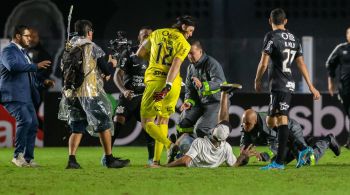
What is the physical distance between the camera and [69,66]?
12.2 m

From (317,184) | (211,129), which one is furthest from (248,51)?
(317,184)

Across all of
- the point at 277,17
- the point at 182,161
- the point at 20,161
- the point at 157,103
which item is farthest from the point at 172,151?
the point at 277,17

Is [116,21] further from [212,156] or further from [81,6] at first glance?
[212,156]

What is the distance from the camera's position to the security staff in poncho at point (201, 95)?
13.3 meters

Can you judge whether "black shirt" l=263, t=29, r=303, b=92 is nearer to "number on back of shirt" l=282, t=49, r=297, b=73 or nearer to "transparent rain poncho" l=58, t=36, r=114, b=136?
"number on back of shirt" l=282, t=49, r=297, b=73

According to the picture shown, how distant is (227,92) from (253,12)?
17143mm

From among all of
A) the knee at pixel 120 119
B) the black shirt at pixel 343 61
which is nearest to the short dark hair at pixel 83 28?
the knee at pixel 120 119

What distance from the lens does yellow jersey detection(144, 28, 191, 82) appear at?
12242mm

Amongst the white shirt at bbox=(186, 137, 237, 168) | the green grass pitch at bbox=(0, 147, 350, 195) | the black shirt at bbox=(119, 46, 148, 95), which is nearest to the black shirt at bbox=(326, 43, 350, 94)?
the green grass pitch at bbox=(0, 147, 350, 195)

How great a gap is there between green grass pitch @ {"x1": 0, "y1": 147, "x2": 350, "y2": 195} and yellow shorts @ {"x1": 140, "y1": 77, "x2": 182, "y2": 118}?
69 centimetres

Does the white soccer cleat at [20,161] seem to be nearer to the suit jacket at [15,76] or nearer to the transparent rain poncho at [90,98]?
the suit jacket at [15,76]

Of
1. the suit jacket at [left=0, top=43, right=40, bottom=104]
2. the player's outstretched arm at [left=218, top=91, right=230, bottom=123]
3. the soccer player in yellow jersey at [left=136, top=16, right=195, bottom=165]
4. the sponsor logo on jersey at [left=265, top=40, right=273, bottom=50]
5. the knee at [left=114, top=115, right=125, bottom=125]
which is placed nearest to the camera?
the sponsor logo on jersey at [left=265, top=40, right=273, bottom=50]

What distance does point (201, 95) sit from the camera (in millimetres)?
13555

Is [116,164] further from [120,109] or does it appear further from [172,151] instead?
[120,109]
